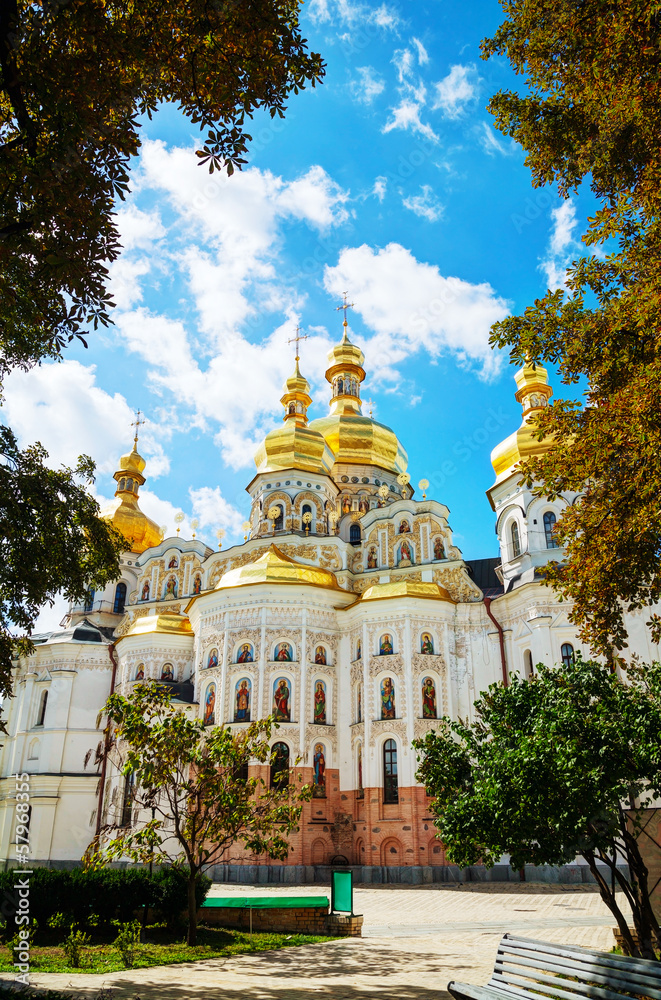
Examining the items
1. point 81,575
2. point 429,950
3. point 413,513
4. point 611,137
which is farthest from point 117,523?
point 611,137

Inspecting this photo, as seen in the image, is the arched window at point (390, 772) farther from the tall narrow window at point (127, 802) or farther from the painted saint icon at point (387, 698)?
the tall narrow window at point (127, 802)

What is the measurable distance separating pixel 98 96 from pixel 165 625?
27.3m

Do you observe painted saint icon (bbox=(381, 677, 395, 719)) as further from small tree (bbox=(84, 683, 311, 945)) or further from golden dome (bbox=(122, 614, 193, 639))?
small tree (bbox=(84, 683, 311, 945))

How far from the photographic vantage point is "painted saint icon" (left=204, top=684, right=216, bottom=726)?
1102 inches

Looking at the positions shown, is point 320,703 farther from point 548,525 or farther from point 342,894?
point 342,894

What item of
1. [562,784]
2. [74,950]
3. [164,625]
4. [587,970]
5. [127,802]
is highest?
[164,625]

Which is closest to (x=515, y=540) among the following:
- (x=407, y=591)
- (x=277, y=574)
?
(x=407, y=591)

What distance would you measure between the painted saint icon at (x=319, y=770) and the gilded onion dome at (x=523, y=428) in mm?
12664

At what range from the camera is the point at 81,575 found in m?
11.9

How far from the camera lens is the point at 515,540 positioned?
30438 millimetres

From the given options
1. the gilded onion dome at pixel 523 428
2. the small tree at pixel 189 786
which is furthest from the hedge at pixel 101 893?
the gilded onion dome at pixel 523 428

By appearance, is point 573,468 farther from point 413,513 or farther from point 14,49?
point 413,513

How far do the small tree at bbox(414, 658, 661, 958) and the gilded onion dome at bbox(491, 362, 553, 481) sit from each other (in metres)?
20.9

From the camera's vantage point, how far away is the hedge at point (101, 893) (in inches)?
458
